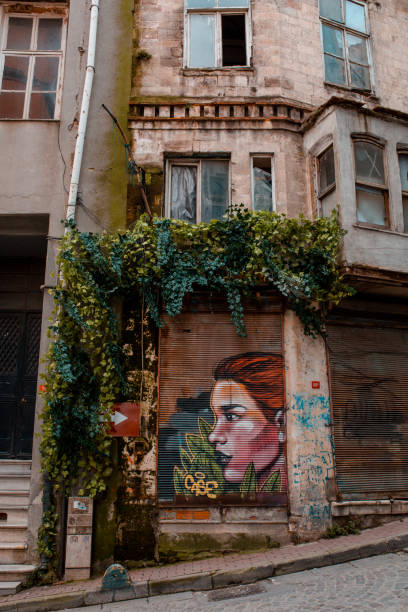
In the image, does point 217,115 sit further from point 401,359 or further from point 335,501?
point 335,501

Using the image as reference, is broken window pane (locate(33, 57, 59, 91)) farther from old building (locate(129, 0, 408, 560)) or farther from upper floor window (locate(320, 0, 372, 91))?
upper floor window (locate(320, 0, 372, 91))

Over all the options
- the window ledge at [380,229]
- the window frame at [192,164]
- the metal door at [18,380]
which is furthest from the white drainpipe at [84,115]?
the window ledge at [380,229]

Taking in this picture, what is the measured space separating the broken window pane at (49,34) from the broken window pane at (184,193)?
3.57m

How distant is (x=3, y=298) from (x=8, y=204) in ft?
8.44

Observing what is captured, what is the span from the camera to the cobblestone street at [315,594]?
17.2 ft

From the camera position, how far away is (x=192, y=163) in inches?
349

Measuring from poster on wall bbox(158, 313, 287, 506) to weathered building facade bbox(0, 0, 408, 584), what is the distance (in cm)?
2

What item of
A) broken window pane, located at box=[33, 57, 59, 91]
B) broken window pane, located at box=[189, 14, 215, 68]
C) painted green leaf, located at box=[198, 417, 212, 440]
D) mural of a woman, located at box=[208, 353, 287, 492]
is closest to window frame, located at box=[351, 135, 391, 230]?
mural of a woman, located at box=[208, 353, 287, 492]

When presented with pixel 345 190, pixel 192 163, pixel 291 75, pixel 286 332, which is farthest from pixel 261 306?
pixel 291 75

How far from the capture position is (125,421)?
7.37m

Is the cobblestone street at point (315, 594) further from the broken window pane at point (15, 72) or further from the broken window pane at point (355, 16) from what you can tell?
the broken window pane at point (355, 16)

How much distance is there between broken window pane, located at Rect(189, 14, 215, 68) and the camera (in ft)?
30.6

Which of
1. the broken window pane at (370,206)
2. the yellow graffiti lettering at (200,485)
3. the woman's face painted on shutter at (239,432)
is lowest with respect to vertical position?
the yellow graffiti lettering at (200,485)

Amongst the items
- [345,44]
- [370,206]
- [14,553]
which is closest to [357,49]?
[345,44]
